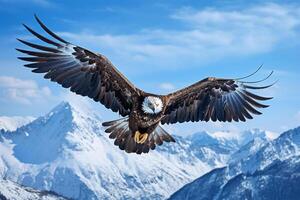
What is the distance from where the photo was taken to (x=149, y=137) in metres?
21.7

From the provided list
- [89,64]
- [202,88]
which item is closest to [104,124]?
[89,64]

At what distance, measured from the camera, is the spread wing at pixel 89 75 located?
20953 mm

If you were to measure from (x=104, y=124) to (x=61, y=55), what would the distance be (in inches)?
105

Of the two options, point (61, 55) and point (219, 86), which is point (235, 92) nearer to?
point (219, 86)

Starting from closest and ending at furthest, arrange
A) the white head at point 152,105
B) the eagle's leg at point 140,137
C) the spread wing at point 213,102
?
the white head at point 152,105, the eagle's leg at point 140,137, the spread wing at point 213,102

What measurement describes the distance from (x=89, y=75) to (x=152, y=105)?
3330mm

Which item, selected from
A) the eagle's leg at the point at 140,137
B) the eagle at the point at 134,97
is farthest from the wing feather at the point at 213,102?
the eagle's leg at the point at 140,137

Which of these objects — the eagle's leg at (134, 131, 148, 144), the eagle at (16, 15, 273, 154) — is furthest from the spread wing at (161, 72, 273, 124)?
the eagle's leg at (134, 131, 148, 144)

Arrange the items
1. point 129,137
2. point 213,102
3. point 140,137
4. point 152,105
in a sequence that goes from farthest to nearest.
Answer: point 213,102 → point 129,137 → point 140,137 → point 152,105

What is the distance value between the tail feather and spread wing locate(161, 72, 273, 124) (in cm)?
84

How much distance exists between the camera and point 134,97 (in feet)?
70.7

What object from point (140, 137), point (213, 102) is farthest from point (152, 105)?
point (213, 102)

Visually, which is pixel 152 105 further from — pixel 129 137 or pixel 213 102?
pixel 213 102

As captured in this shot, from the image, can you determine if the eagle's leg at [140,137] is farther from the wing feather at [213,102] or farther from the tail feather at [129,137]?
the wing feather at [213,102]
